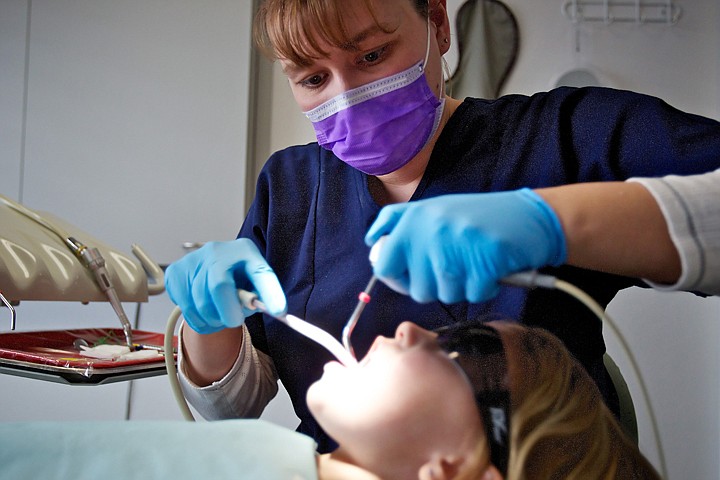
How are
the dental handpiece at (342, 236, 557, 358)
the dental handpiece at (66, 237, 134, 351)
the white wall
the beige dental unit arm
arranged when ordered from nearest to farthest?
1. the dental handpiece at (342, 236, 557, 358)
2. the beige dental unit arm
3. the dental handpiece at (66, 237, 134, 351)
4. the white wall

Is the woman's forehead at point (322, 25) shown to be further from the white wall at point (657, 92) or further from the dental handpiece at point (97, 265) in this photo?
the white wall at point (657, 92)

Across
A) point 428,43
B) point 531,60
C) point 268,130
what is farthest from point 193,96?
point 428,43

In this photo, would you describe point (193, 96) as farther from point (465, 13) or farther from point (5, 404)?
point (5, 404)

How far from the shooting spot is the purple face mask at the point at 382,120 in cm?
91

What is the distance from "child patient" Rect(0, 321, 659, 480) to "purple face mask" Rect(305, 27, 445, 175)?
31 cm

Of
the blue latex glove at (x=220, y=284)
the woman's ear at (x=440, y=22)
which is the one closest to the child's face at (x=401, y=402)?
the blue latex glove at (x=220, y=284)

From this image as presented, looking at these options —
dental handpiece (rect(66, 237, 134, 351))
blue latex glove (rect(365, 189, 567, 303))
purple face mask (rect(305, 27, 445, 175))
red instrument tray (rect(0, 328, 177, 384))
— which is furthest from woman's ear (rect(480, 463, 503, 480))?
dental handpiece (rect(66, 237, 134, 351))

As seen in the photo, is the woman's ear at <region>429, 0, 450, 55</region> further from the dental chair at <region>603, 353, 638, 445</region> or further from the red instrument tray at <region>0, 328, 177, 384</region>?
the red instrument tray at <region>0, 328, 177, 384</region>

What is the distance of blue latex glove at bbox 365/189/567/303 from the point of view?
0.60 meters

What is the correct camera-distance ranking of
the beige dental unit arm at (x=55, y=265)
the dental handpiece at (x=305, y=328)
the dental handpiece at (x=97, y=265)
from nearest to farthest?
the dental handpiece at (x=305, y=328) < the beige dental unit arm at (x=55, y=265) < the dental handpiece at (x=97, y=265)

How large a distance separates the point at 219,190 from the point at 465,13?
1.08m

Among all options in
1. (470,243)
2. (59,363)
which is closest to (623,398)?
(470,243)

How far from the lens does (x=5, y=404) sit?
6.95ft

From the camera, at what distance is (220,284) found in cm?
77
